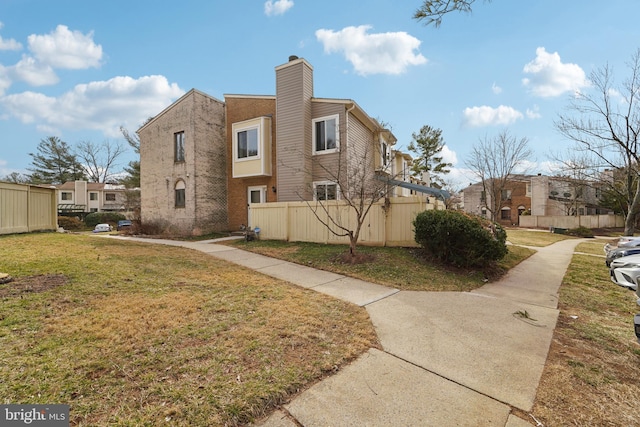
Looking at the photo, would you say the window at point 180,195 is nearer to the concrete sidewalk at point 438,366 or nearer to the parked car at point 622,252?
the concrete sidewalk at point 438,366

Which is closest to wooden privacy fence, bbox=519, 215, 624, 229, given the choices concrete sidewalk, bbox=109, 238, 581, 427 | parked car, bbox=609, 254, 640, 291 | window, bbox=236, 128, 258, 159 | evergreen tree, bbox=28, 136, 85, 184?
parked car, bbox=609, 254, 640, 291

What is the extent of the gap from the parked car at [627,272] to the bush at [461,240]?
2.38 m

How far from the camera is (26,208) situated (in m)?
11.1

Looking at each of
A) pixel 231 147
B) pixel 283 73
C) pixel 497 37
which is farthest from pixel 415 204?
pixel 231 147

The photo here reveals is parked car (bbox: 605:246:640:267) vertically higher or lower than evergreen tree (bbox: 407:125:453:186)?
lower

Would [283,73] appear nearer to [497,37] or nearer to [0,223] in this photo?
[497,37]

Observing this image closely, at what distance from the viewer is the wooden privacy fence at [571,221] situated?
30061mm

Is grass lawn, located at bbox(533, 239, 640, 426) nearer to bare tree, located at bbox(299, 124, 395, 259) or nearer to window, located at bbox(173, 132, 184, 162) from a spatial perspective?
bare tree, located at bbox(299, 124, 395, 259)

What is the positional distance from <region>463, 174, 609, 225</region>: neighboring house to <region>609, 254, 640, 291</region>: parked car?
30.4m

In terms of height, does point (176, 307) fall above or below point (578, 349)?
above

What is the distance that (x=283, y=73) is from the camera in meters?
14.5

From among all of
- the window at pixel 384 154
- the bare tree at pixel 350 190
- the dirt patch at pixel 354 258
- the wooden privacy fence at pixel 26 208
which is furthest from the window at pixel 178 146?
the dirt patch at pixel 354 258

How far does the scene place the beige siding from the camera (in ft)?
45.7

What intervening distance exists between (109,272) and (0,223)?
8168 millimetres
